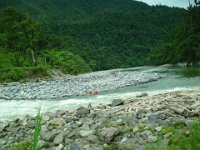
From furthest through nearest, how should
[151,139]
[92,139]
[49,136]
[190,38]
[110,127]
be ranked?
1. [190,38]
2. [110,127]
3. [49,136]
4. [92,139]
5. [151,139]

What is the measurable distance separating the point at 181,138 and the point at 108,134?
3321 millimetres

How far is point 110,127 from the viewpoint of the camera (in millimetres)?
14781

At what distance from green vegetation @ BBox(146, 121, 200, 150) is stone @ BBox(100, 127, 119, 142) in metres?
1.59

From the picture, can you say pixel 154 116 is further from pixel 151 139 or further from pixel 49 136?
pixel 49 136

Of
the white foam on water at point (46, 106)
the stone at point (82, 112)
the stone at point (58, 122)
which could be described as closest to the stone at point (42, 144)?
the stone at point (58, 122)

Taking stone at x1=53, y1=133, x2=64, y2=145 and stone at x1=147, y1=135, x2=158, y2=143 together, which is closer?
stone at x1=147, y1=135, x2=158, y2=143

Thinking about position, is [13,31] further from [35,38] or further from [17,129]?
[17,129]

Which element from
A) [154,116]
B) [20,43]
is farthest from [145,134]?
[20,43]

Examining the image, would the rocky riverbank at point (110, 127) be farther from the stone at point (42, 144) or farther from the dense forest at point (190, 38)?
the dense forest at point (190, 38)

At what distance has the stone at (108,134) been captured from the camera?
13.6 metres

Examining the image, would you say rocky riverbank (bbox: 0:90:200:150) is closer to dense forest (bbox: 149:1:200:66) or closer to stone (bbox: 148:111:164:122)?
stone (bbox: 148:111:164:122)

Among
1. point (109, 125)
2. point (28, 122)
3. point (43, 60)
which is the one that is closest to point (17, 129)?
point (28, 122)

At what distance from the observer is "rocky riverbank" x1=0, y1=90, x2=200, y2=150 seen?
13.4 meters

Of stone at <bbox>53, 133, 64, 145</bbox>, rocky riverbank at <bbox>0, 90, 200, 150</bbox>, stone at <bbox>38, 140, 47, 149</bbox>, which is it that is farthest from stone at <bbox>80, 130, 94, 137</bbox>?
stone at <bbox>38, 140, 47, 149</bbox>
